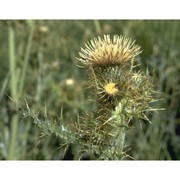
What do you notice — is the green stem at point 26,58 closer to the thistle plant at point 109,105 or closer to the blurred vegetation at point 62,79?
the blurred vegetation at point 62,79

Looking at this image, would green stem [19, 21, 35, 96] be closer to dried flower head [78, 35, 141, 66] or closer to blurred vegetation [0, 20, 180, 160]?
blurred vegetation [0, 20, 180, 160]

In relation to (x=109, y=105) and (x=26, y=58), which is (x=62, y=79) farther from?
(x=109, y=105)

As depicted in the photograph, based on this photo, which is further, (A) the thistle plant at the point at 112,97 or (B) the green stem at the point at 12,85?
(B) the green stem at the point at 12,85

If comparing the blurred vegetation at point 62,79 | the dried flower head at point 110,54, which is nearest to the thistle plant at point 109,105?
the dried flower head at point 110,54

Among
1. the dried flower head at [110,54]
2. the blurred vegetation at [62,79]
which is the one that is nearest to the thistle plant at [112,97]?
the dried flower head at [110,54]

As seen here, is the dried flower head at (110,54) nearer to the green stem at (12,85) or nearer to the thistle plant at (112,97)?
the thistle plant at (112,97)

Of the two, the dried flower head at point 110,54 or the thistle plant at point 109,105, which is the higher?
the dried flower head at point 110,54

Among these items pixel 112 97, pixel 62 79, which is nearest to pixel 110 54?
pixel 112 97

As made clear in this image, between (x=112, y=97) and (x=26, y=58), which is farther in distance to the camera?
(x=26, y=58)

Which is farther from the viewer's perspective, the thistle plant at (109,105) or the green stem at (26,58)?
the green stem at (26,58)
